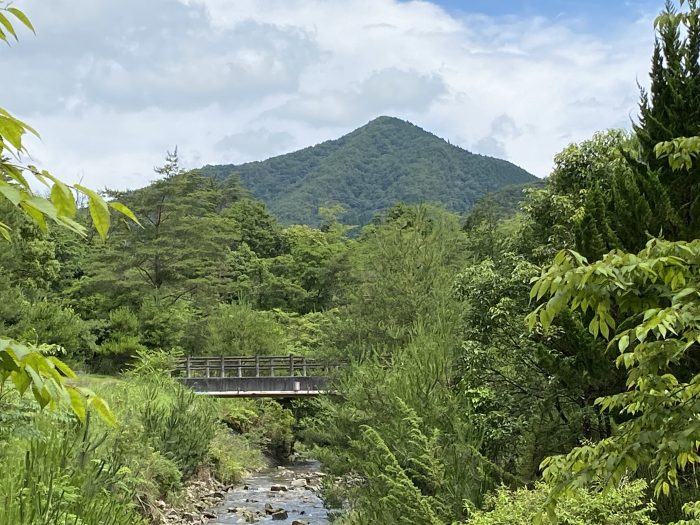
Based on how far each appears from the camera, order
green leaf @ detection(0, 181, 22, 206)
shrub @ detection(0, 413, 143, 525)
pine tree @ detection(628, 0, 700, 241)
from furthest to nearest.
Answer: pine tree @ detection(628, 0, 700, 241), shrub @ detection(0, 413, 143, 525), green leaf @ detection(0, 181, 22, 206)

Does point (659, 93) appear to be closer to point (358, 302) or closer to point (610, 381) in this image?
point (610, 381)

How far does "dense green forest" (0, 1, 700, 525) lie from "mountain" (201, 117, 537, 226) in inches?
2980

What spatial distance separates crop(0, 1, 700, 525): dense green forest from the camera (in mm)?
2641

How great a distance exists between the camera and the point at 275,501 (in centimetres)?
1758

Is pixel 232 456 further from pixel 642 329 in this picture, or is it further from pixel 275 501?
pixel 642 329

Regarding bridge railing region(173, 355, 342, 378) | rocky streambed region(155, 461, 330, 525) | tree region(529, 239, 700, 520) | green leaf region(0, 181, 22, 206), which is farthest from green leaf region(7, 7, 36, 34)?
bridge railing region(173, 355, 342, 378)

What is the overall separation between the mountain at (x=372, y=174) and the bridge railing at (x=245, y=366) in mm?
73402

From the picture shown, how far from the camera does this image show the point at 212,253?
33.3 metres

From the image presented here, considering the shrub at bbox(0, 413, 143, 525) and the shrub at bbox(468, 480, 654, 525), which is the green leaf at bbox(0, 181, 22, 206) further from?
the shrub at bbox(468, 480, 654, 525)

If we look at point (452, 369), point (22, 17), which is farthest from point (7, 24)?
point (452, 369)

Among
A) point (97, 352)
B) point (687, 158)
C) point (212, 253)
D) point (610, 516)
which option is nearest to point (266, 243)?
point (212, 253)

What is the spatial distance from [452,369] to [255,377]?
11429 mm

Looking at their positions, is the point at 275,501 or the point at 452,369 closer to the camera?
the point at 452,369

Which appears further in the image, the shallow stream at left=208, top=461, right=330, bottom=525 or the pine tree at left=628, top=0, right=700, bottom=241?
the shallow stream at left=208, top=461, right=330, bottom=525
